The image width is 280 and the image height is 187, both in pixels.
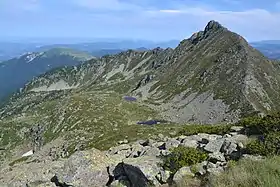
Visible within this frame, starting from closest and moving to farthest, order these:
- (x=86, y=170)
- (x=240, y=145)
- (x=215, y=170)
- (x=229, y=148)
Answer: (x=215, y=170) → (x=240, y=145) → (x=229, y=148) → (x=86, y=170)

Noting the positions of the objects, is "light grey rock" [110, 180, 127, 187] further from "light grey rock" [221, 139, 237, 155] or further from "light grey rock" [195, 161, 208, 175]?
"light grey rock" [221, 139, 237, 155]

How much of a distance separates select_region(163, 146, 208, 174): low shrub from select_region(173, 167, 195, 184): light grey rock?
0.70m

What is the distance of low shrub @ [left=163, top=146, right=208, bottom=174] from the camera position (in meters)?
20.0

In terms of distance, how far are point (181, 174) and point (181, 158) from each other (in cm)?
186

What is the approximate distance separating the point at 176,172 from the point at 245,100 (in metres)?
131

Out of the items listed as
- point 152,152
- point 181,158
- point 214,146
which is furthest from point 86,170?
point 214,146

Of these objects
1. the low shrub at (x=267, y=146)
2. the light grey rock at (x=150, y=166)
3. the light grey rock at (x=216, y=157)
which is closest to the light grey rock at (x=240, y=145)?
the low shrub at (x=267, y=146)

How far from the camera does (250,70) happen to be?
561 ft

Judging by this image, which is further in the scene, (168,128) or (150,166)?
(168,128)

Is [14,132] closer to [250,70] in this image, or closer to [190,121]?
[190,121]

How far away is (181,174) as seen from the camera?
18.7m

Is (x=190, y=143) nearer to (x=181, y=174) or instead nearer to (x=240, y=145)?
(x=240, y=145)

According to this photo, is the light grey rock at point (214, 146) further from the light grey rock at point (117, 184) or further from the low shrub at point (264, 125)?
the light grey rock at point (117, 184)

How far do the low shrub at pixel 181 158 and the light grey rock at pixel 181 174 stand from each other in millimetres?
699
